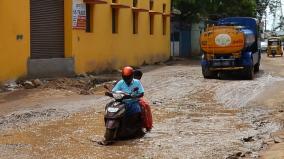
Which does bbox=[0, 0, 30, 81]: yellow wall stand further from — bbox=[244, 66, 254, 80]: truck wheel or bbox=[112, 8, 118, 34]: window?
bbox=[244, 66, 254, 80]: truck wheel

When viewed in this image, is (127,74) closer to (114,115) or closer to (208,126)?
(114,115)

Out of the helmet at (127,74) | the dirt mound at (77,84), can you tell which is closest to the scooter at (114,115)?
the helmet at (127,74)

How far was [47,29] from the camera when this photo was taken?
21.5m

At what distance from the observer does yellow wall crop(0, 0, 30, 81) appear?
1834 cm

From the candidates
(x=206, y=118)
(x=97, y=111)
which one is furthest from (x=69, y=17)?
(x=206, y=118)

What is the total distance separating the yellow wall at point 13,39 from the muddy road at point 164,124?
1487 millimetres

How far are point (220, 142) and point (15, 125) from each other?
4.41m

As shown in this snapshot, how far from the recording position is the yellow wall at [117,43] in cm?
2428

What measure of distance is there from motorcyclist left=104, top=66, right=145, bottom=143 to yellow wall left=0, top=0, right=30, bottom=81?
8.88 meters

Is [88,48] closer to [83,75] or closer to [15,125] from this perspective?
[83,75]

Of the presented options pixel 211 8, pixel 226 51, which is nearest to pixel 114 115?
pixel 226 51

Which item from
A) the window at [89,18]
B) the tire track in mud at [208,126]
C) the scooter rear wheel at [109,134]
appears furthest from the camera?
the window at [89,18]

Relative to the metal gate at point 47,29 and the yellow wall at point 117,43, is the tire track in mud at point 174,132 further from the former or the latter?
the yellow wall at point 117,43

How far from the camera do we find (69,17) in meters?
22.7
